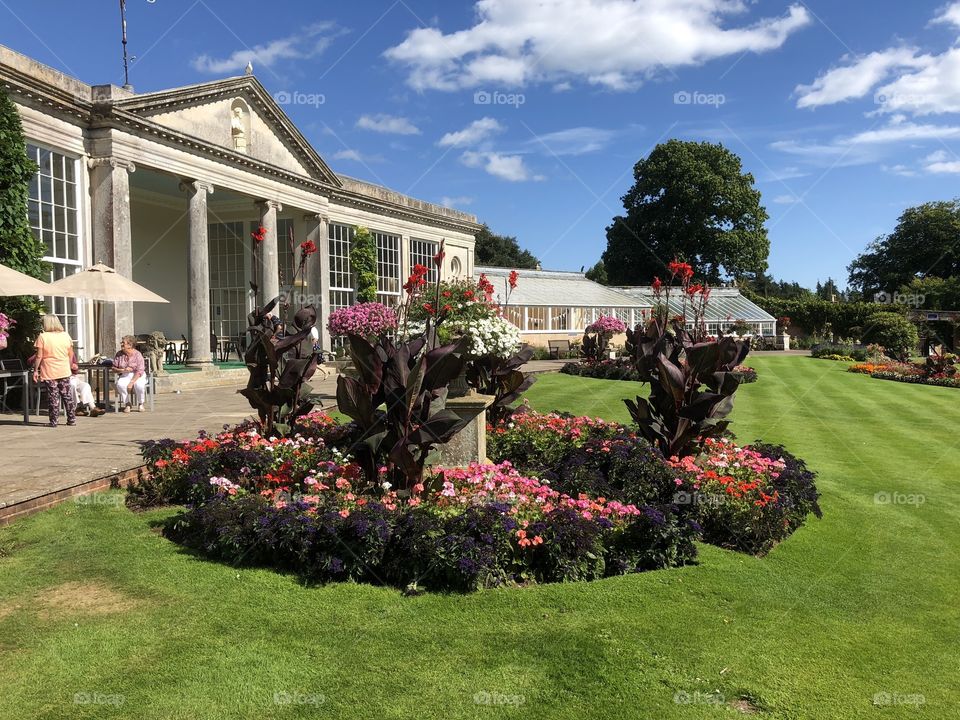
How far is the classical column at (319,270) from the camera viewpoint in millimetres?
23234

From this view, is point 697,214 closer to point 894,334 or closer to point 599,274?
point 599,274

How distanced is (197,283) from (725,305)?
113 ft

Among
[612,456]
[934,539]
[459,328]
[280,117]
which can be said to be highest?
[280,117]

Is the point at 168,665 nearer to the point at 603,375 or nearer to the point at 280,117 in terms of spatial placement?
the point at 603,375

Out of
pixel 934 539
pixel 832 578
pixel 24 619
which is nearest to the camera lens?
pixel 24 619

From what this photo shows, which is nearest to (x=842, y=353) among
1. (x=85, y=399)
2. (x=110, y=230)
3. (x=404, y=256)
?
(x=404, y=256)

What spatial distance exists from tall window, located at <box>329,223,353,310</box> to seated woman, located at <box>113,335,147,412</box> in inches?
→ 504

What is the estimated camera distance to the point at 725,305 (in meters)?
43.3

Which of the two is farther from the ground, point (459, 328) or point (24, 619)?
point (459, 328)

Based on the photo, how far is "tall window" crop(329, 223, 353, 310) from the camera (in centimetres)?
2453

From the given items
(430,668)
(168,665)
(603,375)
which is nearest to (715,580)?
(430,668)

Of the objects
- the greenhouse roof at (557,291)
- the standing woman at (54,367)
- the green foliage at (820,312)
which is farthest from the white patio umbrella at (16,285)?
the green foliage at (820,312)

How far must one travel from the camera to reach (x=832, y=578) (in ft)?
16.6

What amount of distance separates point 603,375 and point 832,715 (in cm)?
1689
